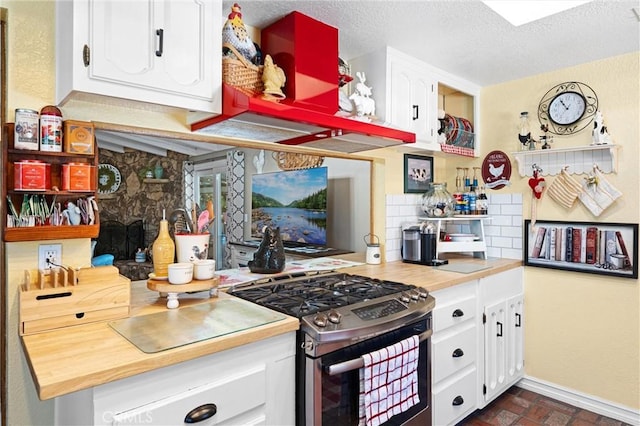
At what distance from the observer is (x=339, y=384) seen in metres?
1.44

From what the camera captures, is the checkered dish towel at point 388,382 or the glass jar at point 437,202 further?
the glass jar at point 437,202

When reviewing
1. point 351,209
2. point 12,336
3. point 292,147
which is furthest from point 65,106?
point 351,209

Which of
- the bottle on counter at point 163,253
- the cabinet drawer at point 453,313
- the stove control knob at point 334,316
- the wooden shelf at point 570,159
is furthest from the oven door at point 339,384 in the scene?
the wooden shelf at point 570,159

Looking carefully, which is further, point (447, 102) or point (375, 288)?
point (447, 102)

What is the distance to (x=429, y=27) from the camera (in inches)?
78.8

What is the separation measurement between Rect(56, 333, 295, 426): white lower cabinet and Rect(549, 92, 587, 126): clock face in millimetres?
2278

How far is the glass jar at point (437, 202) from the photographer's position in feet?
9.10

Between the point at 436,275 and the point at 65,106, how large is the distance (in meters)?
1.87

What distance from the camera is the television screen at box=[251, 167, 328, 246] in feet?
7.50

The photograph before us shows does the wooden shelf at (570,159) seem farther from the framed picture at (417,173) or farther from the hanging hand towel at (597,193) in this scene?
the framed picture at (417,173)

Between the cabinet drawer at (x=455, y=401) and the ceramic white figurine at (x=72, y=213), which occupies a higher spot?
the ceramic white figurine at (x=72, y=213)

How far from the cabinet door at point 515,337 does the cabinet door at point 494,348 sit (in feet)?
0.24

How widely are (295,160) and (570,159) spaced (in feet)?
5.71

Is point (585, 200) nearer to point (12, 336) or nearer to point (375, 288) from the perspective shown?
point (375, 288)
